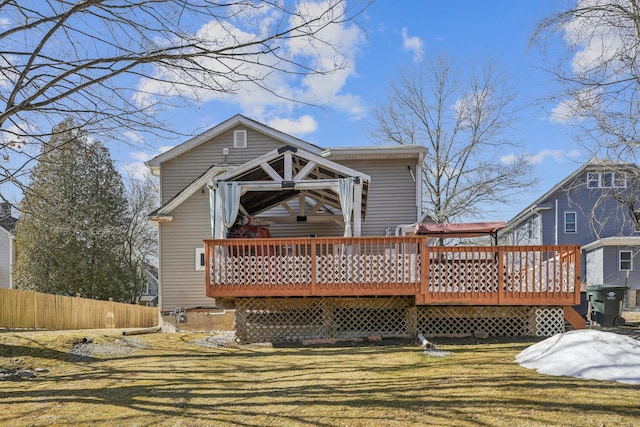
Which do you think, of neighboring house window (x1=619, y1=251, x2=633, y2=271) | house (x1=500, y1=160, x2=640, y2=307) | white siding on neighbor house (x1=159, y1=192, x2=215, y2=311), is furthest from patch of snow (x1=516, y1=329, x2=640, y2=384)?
→ neighboring house window (x1=619, y1=251, x2=633, y2=271)

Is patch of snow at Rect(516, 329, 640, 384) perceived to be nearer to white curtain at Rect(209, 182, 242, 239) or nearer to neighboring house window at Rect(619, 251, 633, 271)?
white curtain at Rect(209, 182, 242, 239)

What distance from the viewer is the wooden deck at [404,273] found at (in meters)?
9.63

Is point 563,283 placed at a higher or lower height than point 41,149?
lower

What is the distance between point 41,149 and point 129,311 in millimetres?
14404

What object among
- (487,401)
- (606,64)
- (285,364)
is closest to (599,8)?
(606,64)

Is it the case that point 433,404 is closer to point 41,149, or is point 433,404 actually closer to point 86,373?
point 86,373

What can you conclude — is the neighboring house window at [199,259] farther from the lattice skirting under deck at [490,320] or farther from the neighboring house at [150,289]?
the neighboring house at [150,289]

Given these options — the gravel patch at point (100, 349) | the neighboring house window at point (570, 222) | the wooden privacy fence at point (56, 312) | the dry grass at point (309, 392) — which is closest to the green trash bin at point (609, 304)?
the dry grass at point (309, 392)

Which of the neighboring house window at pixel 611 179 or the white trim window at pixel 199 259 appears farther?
the white trim window at pixel 199 259

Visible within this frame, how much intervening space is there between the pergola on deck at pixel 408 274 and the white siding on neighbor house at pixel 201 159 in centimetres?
547

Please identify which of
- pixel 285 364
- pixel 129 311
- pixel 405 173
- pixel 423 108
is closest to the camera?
pixel 285 364

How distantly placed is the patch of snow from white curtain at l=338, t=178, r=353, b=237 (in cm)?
468

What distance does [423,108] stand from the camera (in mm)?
26625

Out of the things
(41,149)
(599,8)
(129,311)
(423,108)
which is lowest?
(129,311)
